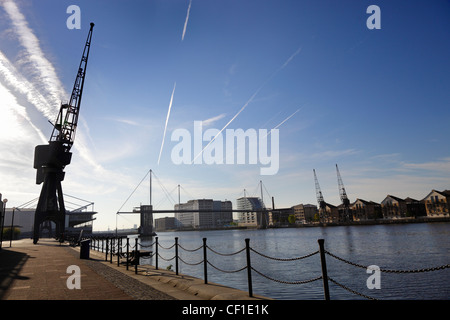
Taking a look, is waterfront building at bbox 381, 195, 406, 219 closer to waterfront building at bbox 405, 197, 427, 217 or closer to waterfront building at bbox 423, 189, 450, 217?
waterfront building at bbox 405, 197, 427, 217

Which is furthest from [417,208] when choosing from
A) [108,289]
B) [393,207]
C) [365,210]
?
[108,289]

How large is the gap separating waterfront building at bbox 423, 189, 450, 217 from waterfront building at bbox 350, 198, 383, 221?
25294 millimetres

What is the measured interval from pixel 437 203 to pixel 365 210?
35.7 m

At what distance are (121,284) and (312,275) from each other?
1281cm

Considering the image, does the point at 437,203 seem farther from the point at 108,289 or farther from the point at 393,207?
the point at 108,289

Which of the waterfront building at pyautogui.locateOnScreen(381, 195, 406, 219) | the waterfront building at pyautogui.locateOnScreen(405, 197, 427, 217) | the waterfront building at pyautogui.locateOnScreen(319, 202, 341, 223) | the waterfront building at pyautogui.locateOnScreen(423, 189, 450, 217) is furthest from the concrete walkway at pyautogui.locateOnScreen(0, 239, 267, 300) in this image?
the waterfront building at pyautogui.locateOnScreen(319, 202, 341, 223)

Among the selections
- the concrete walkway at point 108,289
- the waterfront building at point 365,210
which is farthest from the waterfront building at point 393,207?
the concrete walkway at point 108,289

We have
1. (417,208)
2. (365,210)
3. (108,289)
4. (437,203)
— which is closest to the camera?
(108,289)

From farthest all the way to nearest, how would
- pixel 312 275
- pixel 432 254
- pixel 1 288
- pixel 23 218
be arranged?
pixel 23 218
pixel 432 254
pixel 312 275
pixel 1 288

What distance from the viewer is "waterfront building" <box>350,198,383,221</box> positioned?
475 ft

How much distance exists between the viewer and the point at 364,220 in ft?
468

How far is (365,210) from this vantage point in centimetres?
14750
